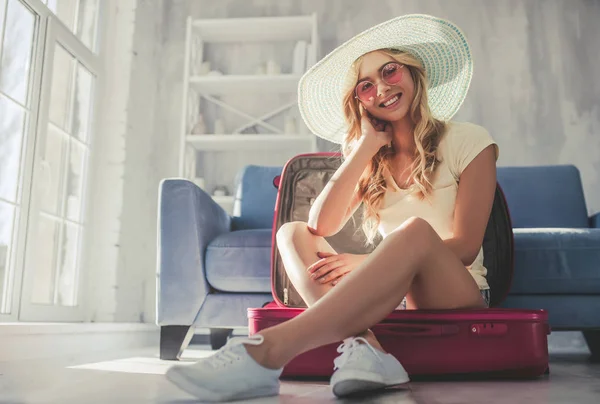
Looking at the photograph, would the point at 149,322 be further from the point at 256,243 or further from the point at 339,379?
the point at 339,379

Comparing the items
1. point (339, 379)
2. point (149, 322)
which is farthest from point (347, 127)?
point (149, 322)

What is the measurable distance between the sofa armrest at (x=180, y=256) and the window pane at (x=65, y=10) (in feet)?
4.03

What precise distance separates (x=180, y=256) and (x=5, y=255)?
74cm

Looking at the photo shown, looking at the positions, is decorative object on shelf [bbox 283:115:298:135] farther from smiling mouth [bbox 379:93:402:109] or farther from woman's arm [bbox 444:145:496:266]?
woman's arm [bbox 444:145:496:266]

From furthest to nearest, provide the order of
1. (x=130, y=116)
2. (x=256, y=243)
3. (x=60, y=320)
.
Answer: (x=130, y=116), (x=60, y=320), (x=256, y=243)

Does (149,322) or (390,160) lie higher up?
(390,160)

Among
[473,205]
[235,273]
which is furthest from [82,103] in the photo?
[473,205]

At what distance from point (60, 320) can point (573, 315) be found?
2003mm

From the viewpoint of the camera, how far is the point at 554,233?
1.88 metres

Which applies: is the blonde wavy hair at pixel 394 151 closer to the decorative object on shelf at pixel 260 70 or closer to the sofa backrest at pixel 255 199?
the sofa backrest at pixel 255 199

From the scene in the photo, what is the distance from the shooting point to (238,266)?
189 centimetres

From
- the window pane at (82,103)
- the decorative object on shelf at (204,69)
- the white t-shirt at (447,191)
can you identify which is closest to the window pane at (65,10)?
the window pane at (82,103)

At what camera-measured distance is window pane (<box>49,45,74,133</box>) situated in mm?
2523

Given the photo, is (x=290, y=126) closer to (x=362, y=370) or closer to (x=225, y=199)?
(x=225, y=199)
